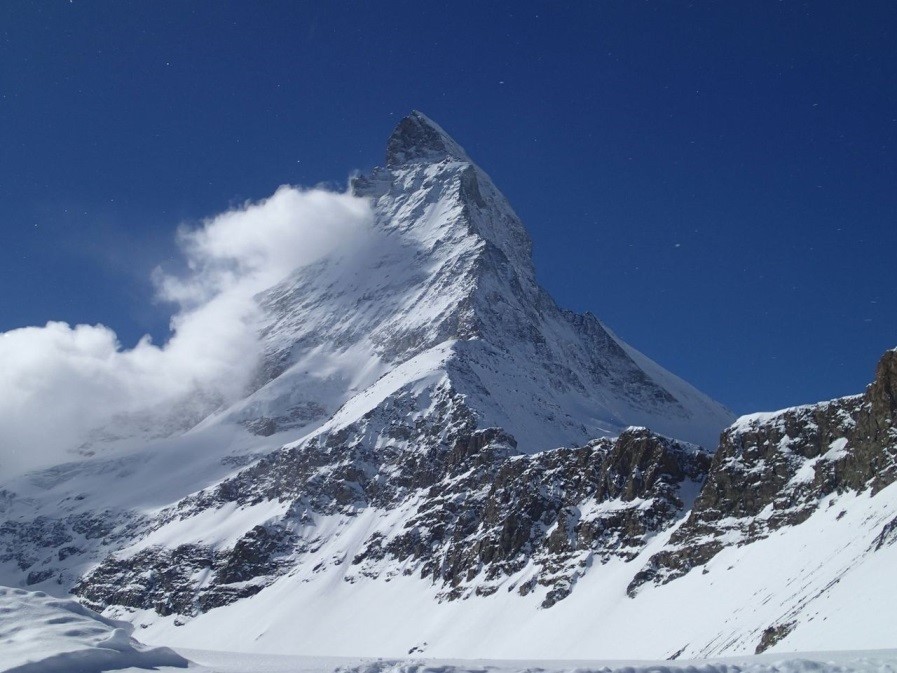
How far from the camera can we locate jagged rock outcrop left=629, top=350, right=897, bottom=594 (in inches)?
2534

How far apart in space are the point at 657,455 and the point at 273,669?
286 ft

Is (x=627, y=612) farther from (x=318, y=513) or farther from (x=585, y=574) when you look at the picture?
(x=318, y=513)

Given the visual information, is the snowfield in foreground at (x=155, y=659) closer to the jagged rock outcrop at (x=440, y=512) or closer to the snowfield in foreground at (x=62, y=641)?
the snowfield in foreground at (x=62, y=641)

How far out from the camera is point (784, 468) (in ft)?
247

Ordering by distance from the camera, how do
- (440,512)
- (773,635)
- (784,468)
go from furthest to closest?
(440,512)
(784,468)
(773,635)

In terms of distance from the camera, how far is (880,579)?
3581 cm

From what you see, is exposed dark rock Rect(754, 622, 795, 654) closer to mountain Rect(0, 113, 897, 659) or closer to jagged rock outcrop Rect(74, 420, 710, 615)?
mountain Rect(0, 113, 897, 659)

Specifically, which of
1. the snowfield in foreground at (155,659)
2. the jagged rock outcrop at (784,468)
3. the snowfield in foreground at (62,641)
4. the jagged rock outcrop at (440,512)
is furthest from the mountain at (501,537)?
the snowfield in foreground at (62,641)

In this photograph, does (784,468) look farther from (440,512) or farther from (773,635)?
(440,512)

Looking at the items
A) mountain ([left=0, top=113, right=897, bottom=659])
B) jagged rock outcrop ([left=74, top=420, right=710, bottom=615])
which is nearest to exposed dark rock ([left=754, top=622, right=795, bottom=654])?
mountain ([left=0, top=113, right=897, bottom=659])

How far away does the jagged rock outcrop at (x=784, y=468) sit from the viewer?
211 feet

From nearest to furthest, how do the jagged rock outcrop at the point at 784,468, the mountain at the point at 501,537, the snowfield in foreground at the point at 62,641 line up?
the snowfield in foreground at the point at 62,641
the mountain at the point at 501,537
the jagged rock outcrop at the point at 784,468

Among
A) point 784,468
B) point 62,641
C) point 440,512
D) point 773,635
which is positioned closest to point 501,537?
point 440,512

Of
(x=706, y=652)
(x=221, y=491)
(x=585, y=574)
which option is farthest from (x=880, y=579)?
(x=221, y=491)
